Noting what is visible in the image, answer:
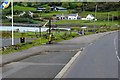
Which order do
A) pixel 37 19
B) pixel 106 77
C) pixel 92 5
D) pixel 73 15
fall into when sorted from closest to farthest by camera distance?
pixel 106 77, pixel 37 19, pixel 73 15, pixel 92 5

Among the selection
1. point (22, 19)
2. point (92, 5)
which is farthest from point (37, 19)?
point (92, 5)

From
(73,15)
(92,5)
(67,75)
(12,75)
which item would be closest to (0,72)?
(12,75)

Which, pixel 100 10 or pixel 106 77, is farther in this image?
pixel 100 10

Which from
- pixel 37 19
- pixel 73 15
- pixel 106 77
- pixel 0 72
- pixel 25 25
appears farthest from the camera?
pixel 73 15

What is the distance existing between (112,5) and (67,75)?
471ft

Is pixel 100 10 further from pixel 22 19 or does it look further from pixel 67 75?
pixel 67 75

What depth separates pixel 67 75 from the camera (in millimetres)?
13039

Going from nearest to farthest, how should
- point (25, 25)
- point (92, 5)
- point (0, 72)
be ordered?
point (0, 72) < point (25, 25) < point (92, 5)

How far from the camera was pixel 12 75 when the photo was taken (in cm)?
1264

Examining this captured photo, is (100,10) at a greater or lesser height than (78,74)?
greater

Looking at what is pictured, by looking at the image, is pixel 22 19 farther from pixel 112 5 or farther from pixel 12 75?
pixel 12 75

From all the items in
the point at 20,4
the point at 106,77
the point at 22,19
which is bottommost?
the point at 106,77

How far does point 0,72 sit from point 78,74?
13.1ft

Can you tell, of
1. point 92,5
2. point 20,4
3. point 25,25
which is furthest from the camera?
point 92,5
